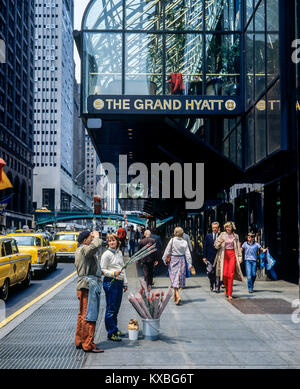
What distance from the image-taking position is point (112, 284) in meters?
8.04

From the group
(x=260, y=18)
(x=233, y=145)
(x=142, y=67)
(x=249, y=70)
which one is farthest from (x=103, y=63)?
(x=233, y=145)

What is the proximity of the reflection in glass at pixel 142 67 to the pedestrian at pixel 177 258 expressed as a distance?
763 centimetres

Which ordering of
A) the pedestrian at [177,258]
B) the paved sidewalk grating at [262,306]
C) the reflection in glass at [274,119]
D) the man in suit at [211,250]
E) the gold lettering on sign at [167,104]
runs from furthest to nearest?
the gold lettering on sign at [167,104]
the reflection in glass at [274,119]
the man in suit at [211,250]
the pedestrian at [177,258]
the paved sidewalk grating at [262,306]

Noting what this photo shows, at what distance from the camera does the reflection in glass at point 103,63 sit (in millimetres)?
18062

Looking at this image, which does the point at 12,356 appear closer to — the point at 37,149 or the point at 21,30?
the point at 21,30

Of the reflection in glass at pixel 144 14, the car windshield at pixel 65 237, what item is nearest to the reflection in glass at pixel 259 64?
the reflection in glass at pixel 144 14

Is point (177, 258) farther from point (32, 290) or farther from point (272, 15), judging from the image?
point (272, 15)

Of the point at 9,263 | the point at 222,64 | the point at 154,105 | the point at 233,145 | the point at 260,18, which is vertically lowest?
the point at 9,263

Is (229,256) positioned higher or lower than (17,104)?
lower

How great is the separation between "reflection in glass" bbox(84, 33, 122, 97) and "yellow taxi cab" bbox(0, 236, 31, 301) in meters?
6.53

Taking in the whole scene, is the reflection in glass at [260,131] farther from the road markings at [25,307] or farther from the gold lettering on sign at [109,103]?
the road markings at [25,307]

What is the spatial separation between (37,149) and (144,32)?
139635 mm

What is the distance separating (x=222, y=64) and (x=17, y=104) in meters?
81.5

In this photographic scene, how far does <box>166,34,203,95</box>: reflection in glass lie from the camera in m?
18.2
